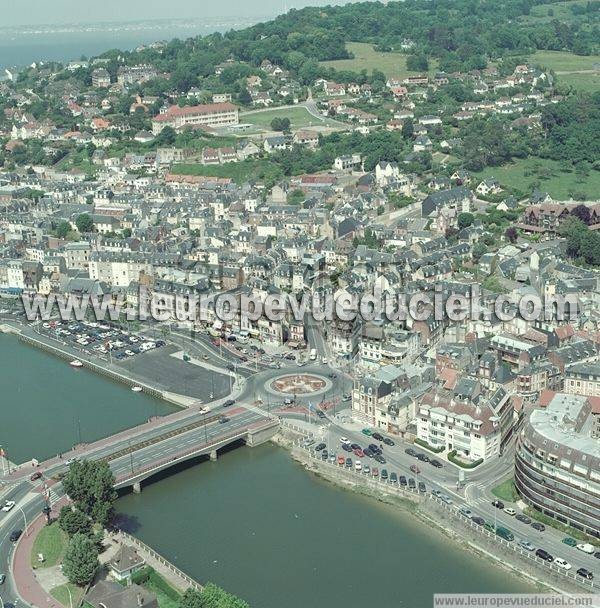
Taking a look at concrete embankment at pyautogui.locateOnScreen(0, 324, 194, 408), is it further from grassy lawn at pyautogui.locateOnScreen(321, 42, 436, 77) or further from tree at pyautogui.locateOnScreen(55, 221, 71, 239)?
grassy lawn at pyautogui.locateOnScreen(321, 42, 436, 77)

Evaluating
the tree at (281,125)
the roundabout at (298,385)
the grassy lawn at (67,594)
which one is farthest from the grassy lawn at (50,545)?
the tree at (281,125)

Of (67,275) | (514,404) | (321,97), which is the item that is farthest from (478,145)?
(514,404)

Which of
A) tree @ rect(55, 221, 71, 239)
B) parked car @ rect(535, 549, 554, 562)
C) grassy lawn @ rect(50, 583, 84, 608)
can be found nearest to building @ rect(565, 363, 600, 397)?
parked car @ rect(535, 549, 554, 562)

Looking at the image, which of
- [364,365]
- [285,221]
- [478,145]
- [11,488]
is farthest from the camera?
[478,145]

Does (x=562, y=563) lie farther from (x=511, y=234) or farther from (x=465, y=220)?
(x=465, y=220)

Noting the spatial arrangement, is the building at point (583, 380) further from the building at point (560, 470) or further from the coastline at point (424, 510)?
the coastline at point (424, 510)

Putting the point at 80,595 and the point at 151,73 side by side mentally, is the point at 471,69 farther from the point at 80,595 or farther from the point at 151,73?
the point at 80,595
